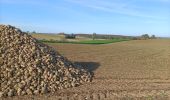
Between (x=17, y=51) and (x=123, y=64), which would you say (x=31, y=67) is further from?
(x=123, y=64)

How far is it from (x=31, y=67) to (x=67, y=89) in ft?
4.79

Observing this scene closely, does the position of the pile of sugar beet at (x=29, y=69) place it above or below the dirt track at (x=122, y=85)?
above

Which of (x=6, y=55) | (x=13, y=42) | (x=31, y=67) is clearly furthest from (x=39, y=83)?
(x=13, y=42)

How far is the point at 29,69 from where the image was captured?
13.3 m

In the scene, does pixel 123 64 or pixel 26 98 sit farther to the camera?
pixel 123 64

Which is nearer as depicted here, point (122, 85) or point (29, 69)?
point (29, 69)

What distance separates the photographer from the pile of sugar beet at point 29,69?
12446 millimetres

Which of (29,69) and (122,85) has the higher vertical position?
(29,69)

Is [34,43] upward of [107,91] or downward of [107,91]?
upward

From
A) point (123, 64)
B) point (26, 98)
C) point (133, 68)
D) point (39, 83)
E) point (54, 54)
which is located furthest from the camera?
point (123, 64)

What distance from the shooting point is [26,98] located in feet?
38.5

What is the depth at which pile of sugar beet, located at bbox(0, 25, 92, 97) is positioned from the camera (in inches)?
490

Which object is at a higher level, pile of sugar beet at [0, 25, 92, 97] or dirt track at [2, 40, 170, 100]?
pile of sugar beet at [0, 25, 92, 97]

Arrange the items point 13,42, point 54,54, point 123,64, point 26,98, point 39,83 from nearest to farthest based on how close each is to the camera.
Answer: point 26,98 < point 39,83 < point 13,42 < point 54,54 < point 123,64
